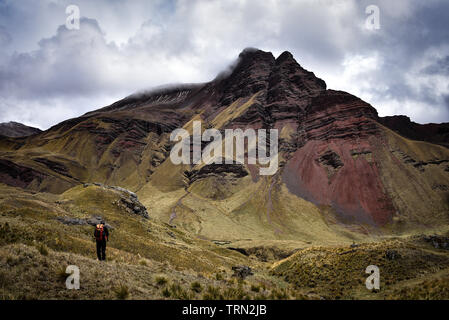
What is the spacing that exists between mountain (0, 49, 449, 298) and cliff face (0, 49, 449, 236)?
495mm

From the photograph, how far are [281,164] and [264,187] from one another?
1590 centimetres

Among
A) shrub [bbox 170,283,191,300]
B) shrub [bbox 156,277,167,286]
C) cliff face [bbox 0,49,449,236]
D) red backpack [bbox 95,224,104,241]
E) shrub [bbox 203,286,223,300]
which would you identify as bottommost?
shrub [bbox 203,286,223,300]

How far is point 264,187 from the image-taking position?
102m

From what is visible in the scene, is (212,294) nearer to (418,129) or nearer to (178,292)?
(178,292)

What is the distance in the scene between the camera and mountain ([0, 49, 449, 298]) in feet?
89.9

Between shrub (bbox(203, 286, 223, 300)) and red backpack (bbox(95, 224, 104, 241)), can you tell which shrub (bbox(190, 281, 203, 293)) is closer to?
shrub (bbox(203, 286, 223, 300))

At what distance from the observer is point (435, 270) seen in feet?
59.8

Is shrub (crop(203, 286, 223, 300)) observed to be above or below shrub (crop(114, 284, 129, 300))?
below

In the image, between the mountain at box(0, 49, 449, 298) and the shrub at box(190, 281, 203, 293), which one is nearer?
the shrub at box(190, 281, 203, 293)

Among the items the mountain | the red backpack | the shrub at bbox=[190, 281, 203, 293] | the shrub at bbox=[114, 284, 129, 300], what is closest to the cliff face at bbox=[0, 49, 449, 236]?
the mountain
